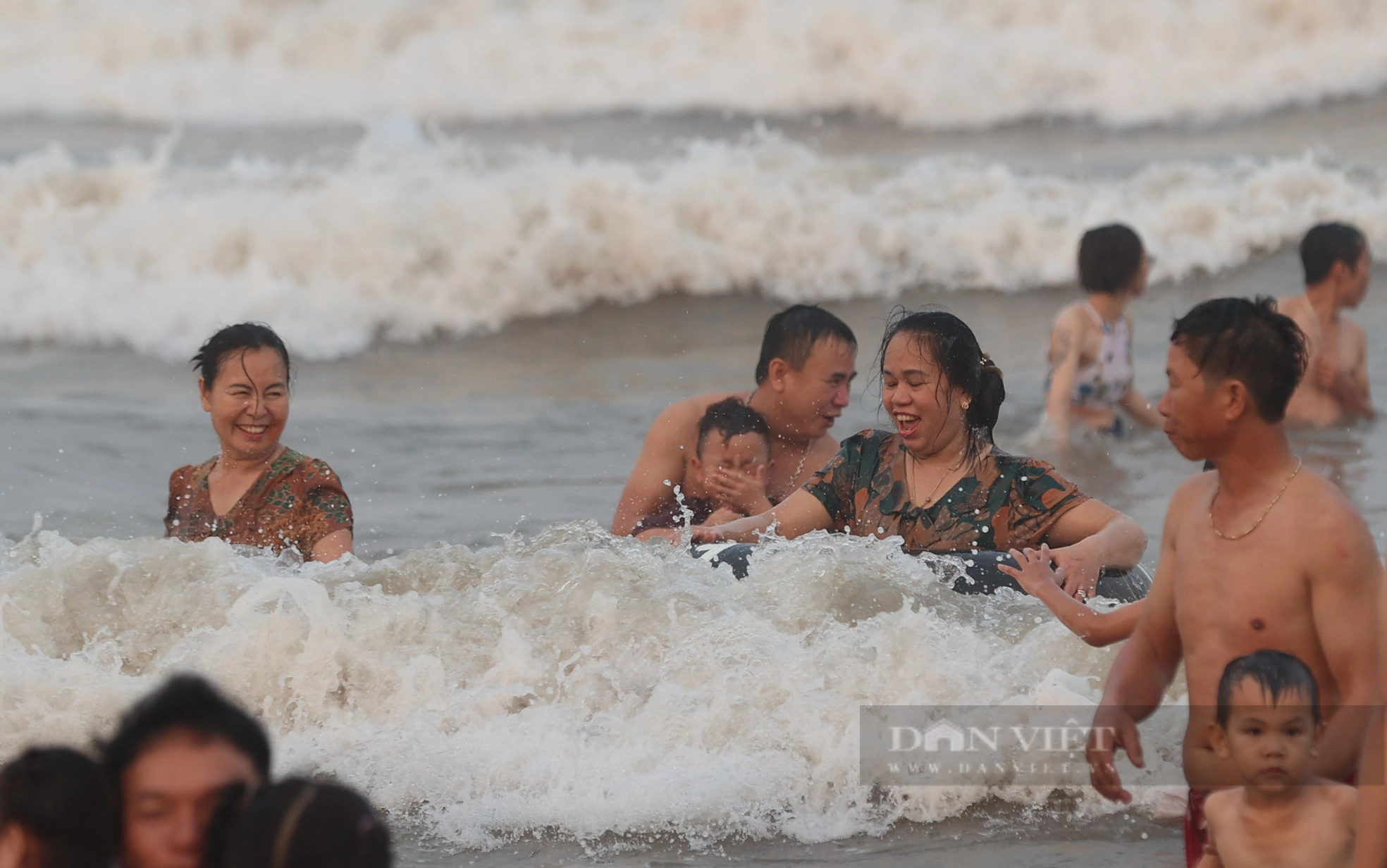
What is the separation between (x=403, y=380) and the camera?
10141 millimetres

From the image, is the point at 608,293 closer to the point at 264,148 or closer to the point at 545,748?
the point at 264,148

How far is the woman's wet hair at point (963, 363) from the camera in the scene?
4480 mm

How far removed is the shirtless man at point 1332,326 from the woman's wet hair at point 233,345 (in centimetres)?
496

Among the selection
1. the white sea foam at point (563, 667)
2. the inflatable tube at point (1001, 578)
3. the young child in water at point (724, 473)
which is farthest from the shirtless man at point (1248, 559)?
the young child in water at point (724, 473)

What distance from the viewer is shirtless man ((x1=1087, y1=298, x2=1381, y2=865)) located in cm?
272

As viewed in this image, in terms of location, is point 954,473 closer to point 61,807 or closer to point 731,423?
point 731,423

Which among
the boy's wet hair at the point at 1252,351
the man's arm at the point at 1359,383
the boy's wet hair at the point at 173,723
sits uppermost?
the man's arm at the point at 1359,383

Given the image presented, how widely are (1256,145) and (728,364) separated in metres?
5.87

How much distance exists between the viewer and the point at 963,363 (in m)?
4.50

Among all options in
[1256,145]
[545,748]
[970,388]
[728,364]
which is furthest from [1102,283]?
[1256,145]

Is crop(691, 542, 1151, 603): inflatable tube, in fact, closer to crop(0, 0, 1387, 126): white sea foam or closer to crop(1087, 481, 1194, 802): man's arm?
crop(1087, 481, 1194, 802): man's arm

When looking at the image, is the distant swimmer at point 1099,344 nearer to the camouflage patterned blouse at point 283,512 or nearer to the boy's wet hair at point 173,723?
the camouflage patterned blouse at point 283,512

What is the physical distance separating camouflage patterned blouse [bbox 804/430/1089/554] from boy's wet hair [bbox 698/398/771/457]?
0.89 meters

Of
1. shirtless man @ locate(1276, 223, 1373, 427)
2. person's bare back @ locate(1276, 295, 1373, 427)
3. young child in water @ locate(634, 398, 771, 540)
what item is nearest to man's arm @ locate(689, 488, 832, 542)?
young child in water @ locate(634, 398, 771, 540)
